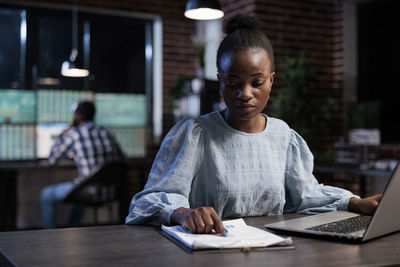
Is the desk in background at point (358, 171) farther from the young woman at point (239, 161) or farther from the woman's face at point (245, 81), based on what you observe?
the woman's face at point (245, 81)

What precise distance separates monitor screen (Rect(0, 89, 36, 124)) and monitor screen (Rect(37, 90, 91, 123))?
9 cm

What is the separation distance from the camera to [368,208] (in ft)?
4.33

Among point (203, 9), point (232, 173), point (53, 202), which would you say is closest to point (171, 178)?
point (232, 173)

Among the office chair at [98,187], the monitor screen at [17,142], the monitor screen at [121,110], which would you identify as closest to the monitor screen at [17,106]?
the monitor screen at [17,142]

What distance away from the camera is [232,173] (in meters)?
1.35

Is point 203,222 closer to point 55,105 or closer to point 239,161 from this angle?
point 239,161

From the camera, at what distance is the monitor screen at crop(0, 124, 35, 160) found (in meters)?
5.34

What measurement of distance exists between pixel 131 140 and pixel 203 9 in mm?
3429

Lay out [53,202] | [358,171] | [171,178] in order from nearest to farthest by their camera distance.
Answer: [171,178] → [358,171] → [53,202]

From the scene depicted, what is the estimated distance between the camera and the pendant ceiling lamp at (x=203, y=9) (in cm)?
287

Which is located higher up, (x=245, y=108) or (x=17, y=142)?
(x=245, y=108)

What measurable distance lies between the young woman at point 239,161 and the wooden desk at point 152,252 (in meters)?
0.20

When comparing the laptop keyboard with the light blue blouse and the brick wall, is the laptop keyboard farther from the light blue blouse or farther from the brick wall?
the brick wall

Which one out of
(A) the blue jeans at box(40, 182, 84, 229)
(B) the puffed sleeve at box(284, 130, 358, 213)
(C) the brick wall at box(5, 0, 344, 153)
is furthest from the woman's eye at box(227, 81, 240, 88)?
(A) the blue jeans at box(40, 182, 84, 229)
